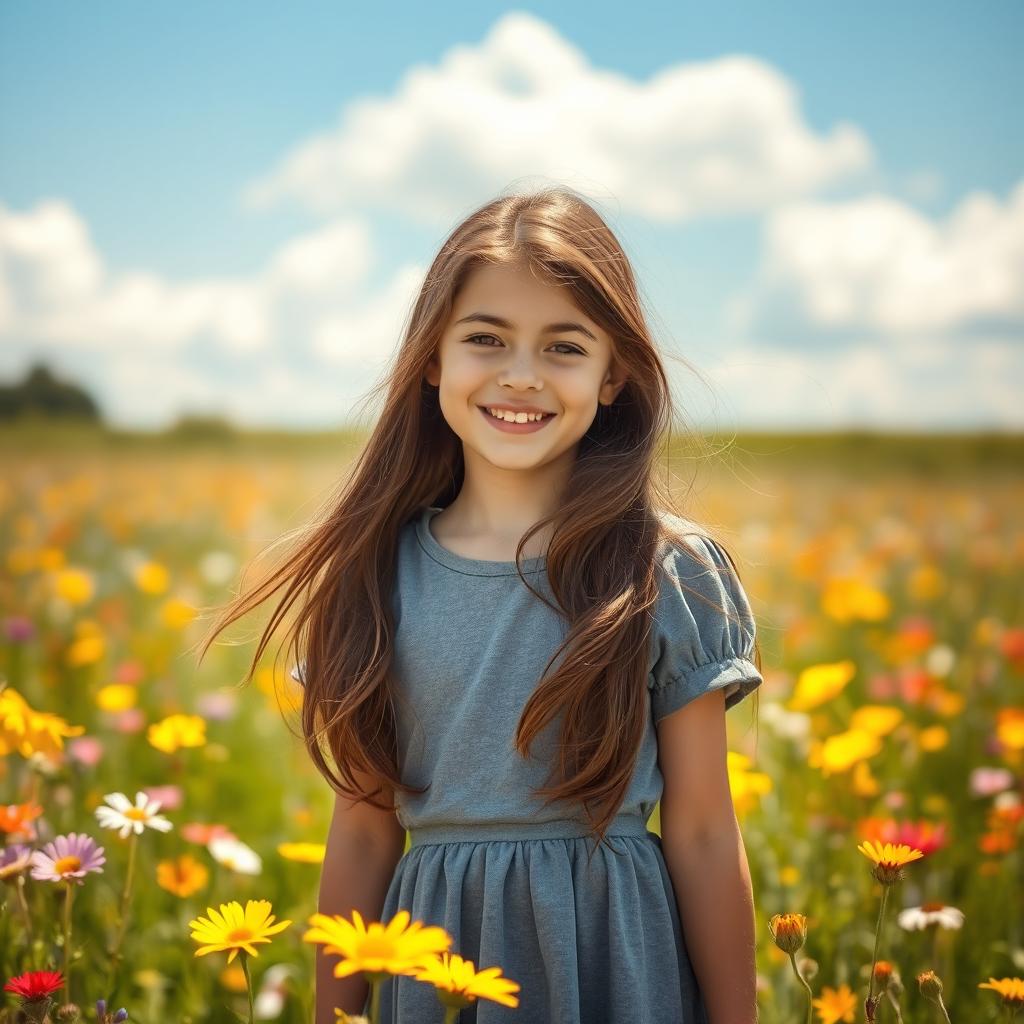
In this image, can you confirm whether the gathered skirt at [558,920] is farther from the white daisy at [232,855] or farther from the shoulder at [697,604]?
the white daisy at [232,855]

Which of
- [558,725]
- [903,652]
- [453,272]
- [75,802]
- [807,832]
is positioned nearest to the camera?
[558,725]

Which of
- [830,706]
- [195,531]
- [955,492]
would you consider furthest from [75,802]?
[955,492]

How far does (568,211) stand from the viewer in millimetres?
1692

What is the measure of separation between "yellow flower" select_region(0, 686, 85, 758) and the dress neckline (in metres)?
0.53

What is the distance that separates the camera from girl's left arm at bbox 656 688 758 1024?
1518 millimetres

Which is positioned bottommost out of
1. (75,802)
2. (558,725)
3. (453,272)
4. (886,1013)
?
(886,1013)

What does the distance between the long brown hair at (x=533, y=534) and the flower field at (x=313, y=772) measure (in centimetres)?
14

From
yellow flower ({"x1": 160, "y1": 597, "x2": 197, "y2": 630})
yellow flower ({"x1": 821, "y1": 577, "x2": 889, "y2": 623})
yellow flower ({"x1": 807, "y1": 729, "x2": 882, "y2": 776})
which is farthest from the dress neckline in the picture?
yellow flower ({"x1": 160, "y1": 597, "x2": 197, "y2": 630})

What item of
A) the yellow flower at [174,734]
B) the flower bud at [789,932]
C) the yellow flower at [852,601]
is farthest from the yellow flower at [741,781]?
the yellow flower at [852,601]

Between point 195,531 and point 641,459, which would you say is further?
point 195,531

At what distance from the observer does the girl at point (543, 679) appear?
1492mm

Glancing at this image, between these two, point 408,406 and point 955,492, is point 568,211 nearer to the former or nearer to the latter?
point 408,406

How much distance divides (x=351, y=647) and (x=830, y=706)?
7.07ft

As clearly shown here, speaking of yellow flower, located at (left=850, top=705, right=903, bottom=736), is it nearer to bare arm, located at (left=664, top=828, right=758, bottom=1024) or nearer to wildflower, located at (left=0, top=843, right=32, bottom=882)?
bare arm, located at (left=664, top=828, right=758, bottom=1024)
